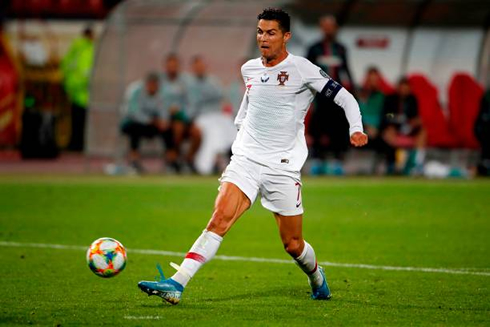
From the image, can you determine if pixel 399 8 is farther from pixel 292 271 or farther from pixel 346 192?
pixel 292 271

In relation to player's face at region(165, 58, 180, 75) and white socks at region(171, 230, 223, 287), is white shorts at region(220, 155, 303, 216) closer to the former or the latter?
white socks at region(171, 230, 223, 287)

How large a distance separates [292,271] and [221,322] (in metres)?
2.85

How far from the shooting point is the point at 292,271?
1030 centimetres

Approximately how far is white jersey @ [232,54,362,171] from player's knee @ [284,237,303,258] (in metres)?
0.54

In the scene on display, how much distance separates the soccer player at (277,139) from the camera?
8391mm

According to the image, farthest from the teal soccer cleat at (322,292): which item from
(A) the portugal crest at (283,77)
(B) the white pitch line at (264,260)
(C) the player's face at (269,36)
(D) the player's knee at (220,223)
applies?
(B) the white pitch line at (264,260)

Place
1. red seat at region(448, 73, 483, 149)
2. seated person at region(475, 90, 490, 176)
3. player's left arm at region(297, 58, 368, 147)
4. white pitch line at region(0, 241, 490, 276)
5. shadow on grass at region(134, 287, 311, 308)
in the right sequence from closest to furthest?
shadow on grass at region(134, 287, 311, 308)
player's left arm at region(297, 58, 368, 147)
white pitch line at region(0, 241, 490, 276)
seated person at region(475, 90, 490, 176)
red seat at region(448, 73, 483, 149)

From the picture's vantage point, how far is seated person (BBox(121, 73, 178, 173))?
22.0 metres

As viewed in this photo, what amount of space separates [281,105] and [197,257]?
4.38 feet

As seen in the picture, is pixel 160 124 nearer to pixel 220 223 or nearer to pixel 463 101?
pixel 463 101

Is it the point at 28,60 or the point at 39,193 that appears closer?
the point at 39,193

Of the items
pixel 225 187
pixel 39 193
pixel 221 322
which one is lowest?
pixel 39 193

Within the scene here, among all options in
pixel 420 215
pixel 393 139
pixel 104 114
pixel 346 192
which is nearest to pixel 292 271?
pixel 420 215

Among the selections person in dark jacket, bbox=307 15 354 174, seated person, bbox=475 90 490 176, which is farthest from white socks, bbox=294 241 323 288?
seated person, bbox=475 90 490 176
